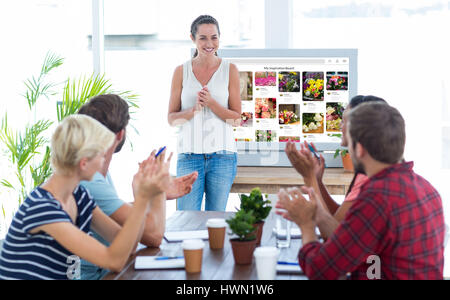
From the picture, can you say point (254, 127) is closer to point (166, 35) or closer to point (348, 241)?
point (166, 35)

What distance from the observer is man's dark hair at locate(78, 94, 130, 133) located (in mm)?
2090

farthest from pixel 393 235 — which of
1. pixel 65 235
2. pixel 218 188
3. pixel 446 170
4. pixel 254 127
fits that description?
pixel 446 170

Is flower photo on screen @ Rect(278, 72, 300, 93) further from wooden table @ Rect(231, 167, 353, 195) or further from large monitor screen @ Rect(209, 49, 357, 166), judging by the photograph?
wooden table @ Rect(231, 167, 353, 195)

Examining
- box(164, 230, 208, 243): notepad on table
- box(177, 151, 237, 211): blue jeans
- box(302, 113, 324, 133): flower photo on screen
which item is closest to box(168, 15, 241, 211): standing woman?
box(177, 151, 237, 211): blue jeans

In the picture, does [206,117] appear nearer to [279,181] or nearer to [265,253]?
[279,181]

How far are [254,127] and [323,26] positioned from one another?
1055 mm

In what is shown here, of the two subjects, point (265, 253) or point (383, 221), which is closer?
point (383, 221)

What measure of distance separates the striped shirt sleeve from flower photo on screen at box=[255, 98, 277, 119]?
8.67 ft

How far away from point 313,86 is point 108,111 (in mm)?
2305

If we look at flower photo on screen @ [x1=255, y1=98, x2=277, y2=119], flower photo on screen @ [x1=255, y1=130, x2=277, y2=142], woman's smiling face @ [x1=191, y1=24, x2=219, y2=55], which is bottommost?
flower photo on screen @ [x1=255, y1=130, x2=277, y2=142]

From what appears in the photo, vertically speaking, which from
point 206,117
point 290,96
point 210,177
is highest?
point 290,96

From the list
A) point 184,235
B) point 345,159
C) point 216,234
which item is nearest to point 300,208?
point 216,234

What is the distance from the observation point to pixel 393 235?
150 centimetres

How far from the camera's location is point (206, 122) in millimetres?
3445
